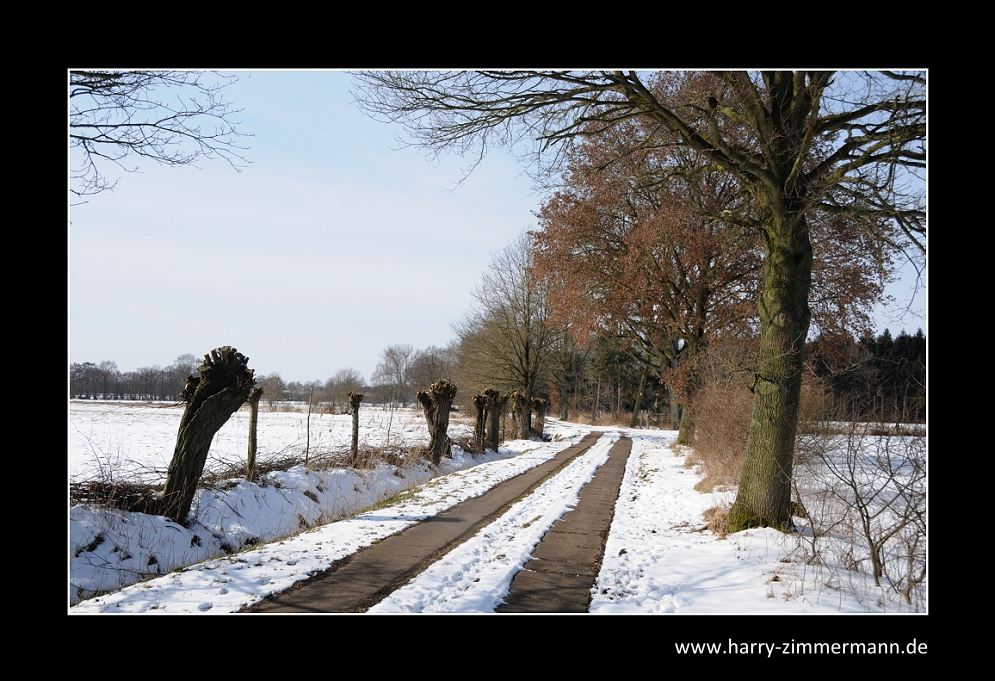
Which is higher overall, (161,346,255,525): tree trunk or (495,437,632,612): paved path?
(161,346,255,525): tree trunk

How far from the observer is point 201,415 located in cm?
750

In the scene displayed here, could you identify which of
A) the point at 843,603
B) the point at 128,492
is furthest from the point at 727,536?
the point at 128,492

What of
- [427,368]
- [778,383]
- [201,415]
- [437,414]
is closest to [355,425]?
[437,414]

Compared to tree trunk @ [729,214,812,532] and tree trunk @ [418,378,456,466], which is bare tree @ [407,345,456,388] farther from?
tree trunk @ [729,214,812,532]

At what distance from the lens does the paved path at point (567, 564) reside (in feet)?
14.9

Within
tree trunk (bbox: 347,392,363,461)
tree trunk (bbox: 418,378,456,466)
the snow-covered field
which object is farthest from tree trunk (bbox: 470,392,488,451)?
the snow-covered field

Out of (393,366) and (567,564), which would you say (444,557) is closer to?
(567,564)

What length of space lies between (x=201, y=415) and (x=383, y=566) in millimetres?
3632

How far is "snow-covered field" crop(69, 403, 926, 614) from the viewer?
4.45 metres

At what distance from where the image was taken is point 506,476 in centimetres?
1244

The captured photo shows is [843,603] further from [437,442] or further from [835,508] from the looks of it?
[437,442]

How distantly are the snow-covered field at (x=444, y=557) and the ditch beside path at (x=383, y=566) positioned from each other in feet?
0.53

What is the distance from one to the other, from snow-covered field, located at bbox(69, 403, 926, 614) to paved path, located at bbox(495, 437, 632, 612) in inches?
5.1
